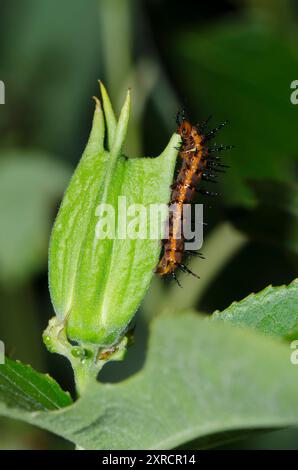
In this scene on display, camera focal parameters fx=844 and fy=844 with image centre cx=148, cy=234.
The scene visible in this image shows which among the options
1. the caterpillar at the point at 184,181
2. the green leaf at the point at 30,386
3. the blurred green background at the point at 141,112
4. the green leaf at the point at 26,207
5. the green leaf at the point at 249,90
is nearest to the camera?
the green leaf at the point at 30,386

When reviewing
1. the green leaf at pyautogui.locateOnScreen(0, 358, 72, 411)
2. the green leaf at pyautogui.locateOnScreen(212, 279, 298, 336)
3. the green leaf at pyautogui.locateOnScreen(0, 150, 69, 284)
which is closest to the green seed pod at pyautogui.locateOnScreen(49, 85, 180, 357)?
→ the green leaf at pyautogui.locateOnScreen(0, 358, 72, 411)

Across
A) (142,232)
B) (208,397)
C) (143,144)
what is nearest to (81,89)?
(143,144)

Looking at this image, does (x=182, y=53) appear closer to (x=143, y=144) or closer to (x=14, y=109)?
(x=143, y=144)

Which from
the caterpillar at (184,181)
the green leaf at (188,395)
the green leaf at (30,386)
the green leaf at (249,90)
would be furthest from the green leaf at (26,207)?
→ the green leaf at (188,395)

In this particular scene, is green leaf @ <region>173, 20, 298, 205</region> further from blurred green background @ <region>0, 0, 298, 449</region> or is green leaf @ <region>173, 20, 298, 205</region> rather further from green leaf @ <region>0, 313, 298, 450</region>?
green leaf @ <region>0, 313, 298, 450</region>

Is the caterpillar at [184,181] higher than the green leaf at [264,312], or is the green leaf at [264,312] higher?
the caterpillar at [184,181]

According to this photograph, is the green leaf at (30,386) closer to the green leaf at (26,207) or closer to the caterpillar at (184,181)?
the caterpillar at (184,181)
